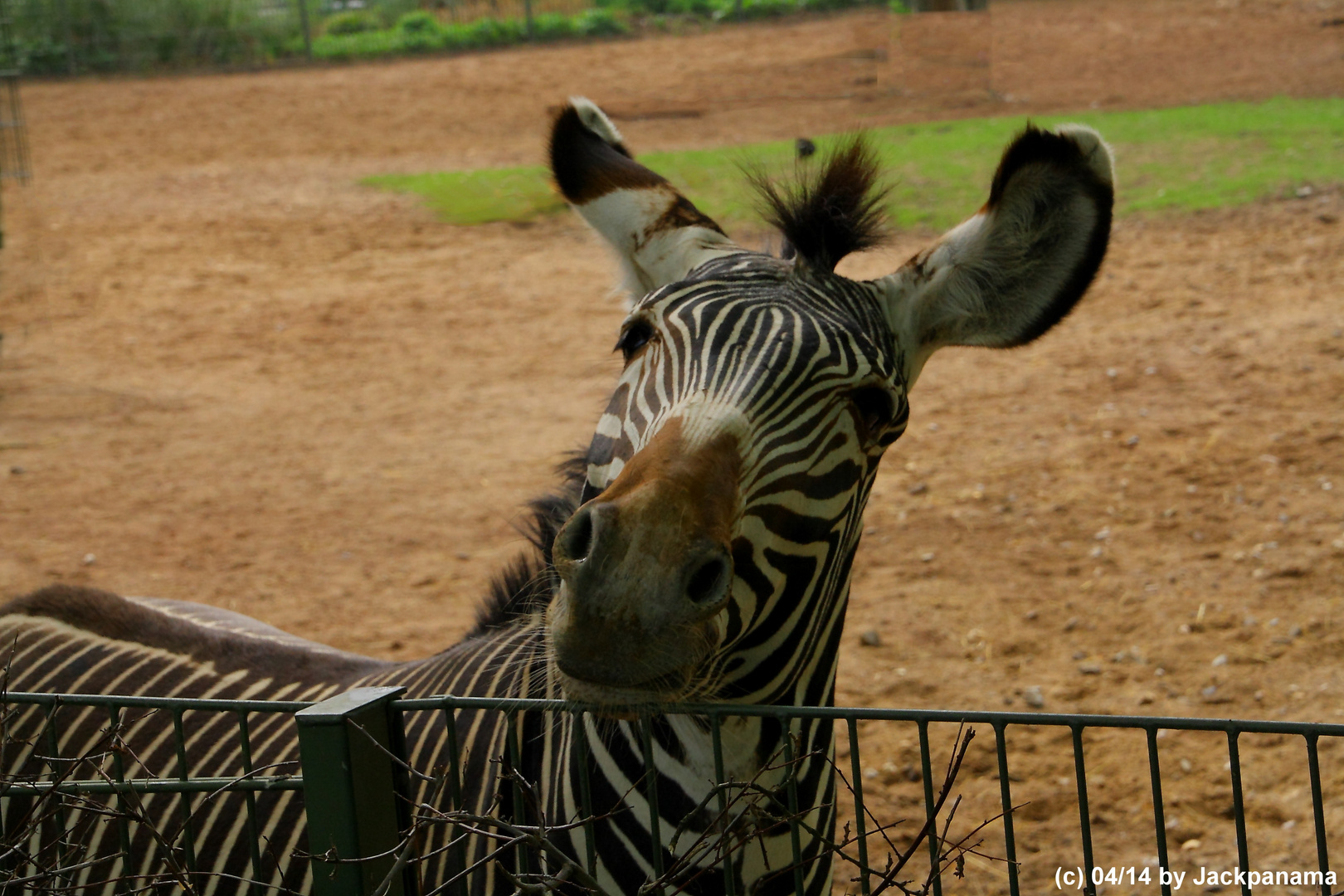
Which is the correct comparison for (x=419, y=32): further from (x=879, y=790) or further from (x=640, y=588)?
(x=640, y=588)

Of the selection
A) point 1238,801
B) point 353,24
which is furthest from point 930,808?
point 353,24

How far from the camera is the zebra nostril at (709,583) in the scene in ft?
5.88

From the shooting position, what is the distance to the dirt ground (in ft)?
16.8

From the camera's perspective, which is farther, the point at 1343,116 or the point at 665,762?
the point at 1343,116

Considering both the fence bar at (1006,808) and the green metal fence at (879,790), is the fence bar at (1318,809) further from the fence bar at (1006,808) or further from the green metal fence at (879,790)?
the fence bar at (1006,808)

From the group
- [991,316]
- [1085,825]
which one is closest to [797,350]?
[991,316]

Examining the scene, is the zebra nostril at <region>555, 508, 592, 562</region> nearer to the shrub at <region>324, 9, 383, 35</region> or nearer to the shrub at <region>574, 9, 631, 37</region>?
the shrub at <region>574, 9, 631, 37</region>

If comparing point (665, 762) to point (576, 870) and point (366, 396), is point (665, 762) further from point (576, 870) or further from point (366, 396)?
point (366, 396)

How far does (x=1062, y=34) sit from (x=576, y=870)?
73.7ft

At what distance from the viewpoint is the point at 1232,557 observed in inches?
243

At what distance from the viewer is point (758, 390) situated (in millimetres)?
2133

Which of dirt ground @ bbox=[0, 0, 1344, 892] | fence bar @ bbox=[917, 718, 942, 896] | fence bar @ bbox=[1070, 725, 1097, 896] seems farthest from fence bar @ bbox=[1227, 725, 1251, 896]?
dirt ground @ bbox=[0, 0, 1344, 892]

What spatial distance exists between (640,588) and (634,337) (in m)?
0.86

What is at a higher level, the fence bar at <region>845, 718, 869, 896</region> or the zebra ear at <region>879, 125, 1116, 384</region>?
the zebra ear at <region>879, 125, 1116, 384</region>
